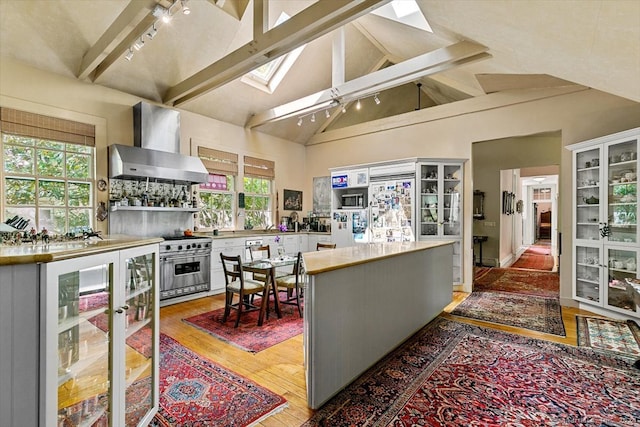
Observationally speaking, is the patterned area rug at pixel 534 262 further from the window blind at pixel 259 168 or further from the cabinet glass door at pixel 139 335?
the cabinet glass door at pixel 139 335

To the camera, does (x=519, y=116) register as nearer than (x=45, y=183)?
No

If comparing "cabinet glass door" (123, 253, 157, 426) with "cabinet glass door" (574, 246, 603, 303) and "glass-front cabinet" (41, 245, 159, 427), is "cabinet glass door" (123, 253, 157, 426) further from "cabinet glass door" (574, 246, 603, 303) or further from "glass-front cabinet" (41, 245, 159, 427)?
"cabinet glass door" (574, 246, 603, 303)

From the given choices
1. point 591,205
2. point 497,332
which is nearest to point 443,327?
point 497,332

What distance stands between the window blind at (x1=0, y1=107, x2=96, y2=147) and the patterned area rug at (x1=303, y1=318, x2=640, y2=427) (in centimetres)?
460

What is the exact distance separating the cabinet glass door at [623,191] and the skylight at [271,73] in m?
5.04

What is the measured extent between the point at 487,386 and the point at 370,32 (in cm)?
586

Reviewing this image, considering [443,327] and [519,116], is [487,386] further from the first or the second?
[519,116]

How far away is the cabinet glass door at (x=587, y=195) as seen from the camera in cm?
411

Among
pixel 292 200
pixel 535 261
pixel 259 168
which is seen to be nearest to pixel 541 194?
pixel 535 261

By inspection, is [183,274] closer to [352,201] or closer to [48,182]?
[48,182]

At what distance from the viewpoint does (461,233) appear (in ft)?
17.5

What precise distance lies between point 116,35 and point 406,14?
3603mm

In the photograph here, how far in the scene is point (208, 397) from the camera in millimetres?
2193

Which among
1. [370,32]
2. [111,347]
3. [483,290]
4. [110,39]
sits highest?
[370,32]
